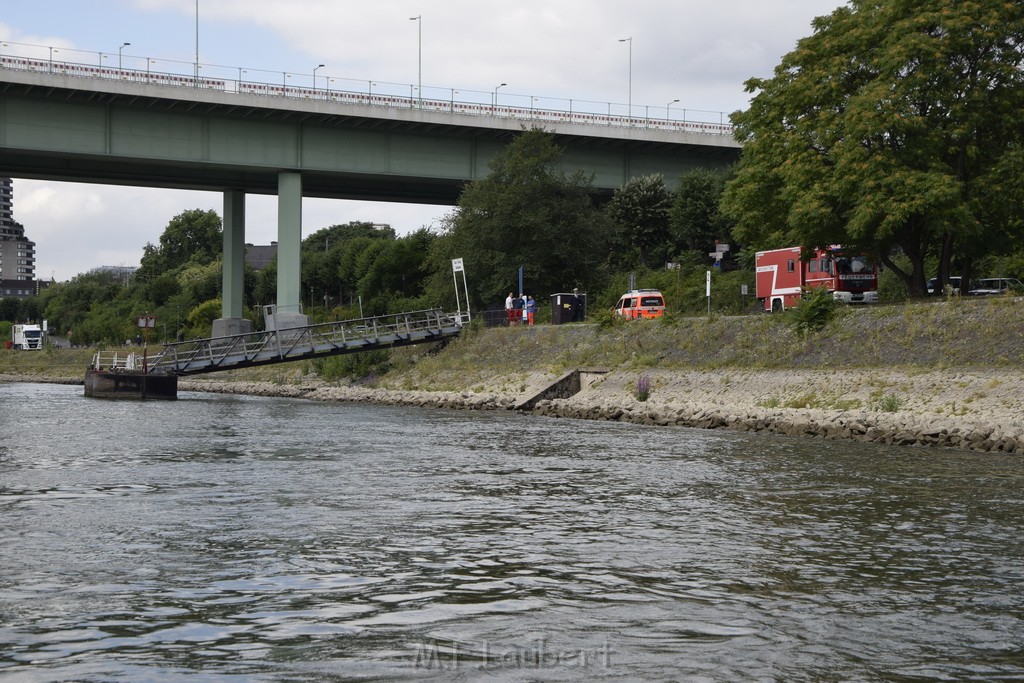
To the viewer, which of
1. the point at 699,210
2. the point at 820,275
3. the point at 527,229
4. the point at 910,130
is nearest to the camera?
the point at 910,130

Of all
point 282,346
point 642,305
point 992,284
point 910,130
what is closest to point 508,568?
point 910,130

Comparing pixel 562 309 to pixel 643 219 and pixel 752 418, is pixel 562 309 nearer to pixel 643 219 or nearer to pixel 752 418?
pixel 643 219

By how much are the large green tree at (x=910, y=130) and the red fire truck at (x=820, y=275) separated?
4.08 m

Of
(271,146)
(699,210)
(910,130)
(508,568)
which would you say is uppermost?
(271,146)

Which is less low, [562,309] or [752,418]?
[562,309]

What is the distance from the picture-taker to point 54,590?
11.5 metres

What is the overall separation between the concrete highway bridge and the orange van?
13.2 m

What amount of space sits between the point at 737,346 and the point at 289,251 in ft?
96.3

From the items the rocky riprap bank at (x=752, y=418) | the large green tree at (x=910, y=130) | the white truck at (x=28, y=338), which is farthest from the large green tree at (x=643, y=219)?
the white truck at (x=28, y=338)

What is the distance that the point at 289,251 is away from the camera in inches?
2562

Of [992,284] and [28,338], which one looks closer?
[992,284]

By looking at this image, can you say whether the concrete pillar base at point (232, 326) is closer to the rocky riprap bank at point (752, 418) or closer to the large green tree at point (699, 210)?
the rocky riprap bank at point (752, 418)

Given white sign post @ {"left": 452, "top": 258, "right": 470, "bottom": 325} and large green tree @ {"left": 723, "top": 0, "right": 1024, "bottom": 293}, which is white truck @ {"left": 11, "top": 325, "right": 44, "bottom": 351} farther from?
large green tree @ {"left": 723, "top": 0, "right": 1024, "bottom": 293}

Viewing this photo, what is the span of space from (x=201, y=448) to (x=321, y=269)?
346 feet
